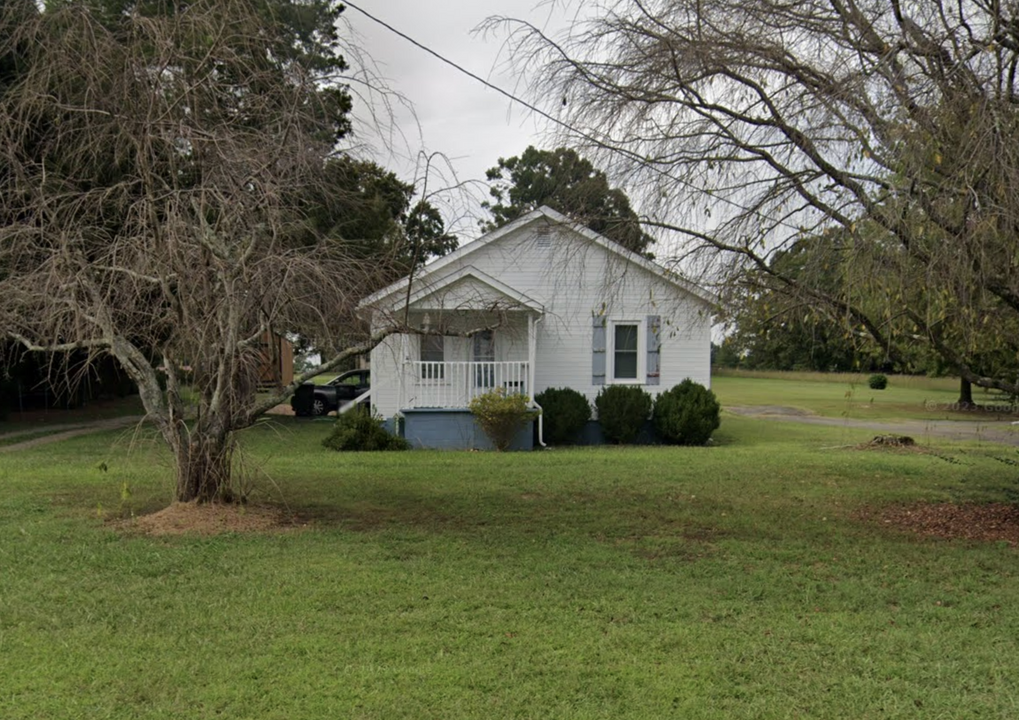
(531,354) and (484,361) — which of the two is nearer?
(531,354)

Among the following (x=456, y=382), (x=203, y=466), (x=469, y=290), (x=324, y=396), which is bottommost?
(x=203, y=466)

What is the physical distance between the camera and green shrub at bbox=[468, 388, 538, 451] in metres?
15.8

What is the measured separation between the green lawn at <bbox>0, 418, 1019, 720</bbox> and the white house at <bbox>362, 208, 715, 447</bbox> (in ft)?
21.1

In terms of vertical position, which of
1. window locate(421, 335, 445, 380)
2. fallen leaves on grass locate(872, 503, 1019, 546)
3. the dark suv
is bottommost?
fallen leaves on grass locate(872, 503, 1019, 546)

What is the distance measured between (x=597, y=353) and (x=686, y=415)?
260 cm

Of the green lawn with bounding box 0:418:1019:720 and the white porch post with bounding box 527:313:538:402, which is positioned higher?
the white porch post with bounding box 527:313:538:402

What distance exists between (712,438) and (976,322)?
39.9 feet

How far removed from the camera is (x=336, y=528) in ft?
27.1

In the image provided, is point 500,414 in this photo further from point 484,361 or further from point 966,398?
point 966,398

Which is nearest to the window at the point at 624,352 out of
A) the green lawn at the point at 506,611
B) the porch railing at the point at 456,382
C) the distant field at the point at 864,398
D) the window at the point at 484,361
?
the porch railing at the point at 456,382

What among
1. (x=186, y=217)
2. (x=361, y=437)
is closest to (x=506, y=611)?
(x=186, y=217)

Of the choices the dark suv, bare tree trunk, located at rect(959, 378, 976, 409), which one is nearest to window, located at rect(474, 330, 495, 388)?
the dark suv

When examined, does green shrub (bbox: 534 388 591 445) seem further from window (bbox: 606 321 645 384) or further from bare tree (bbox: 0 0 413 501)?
bare tree (bbox: 0 0 413 501)

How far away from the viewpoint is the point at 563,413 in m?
17.6
